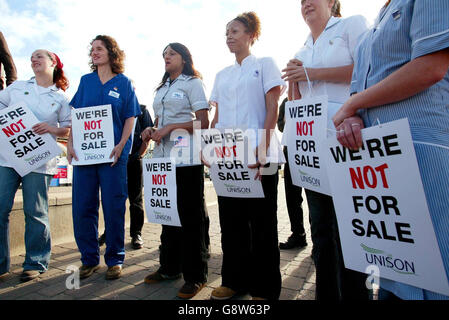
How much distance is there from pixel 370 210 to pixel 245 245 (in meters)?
1.25

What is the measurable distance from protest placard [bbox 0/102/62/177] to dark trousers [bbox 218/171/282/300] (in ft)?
6.78

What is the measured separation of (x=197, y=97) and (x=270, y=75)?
758 mm

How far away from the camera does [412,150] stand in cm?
102

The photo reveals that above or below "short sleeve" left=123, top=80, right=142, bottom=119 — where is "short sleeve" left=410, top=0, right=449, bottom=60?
below

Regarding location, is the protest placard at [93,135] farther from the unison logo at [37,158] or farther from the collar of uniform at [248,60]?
the collar of uniform at [248,60]

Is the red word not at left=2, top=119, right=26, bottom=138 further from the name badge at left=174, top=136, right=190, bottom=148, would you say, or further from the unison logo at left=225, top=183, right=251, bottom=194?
the unison logo at left=225, top=183, right=251, bottom=194

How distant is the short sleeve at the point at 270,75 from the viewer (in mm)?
2117

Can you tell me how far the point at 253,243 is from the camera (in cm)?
213

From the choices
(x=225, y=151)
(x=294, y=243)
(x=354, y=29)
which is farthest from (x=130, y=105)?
(x=294, y=243)

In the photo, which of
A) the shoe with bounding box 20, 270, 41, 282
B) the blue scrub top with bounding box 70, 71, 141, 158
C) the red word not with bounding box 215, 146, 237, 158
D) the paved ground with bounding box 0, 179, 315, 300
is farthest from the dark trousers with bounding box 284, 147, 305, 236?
the shoe with bounding box 20, 270, 41, 282

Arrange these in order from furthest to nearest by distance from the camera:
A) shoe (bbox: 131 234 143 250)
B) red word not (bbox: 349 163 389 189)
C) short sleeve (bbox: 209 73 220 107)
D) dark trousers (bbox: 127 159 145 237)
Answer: dark trousers (bbox: 127 159 145 237), shoe (bbox: 131 234 143 250), short sleeve (bbox: 209 73 220 107), red word not (bbox: 349 163 389 189)

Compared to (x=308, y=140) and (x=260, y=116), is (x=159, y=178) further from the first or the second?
(x=308, y=140)

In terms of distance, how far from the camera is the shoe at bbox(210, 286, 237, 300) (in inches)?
87.1
